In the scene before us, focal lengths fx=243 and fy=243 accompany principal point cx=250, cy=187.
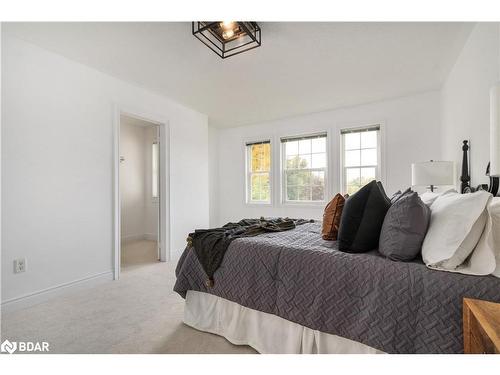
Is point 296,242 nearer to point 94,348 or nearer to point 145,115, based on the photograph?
point 94,348

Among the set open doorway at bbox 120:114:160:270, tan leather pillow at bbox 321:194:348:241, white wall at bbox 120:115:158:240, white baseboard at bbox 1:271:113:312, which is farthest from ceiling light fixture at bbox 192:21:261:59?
white wall at bbox 120:115:158:240

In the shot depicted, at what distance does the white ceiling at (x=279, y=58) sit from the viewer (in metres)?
2.11

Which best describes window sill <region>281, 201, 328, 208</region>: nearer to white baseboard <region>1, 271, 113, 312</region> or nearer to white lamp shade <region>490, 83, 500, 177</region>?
white baseboard <region>1, 271, 113, 312</region>

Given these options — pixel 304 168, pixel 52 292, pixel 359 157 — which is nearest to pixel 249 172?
pixel 304 168

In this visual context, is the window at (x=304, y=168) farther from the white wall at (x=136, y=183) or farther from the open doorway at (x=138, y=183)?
the white wall at (x=136, y=183)

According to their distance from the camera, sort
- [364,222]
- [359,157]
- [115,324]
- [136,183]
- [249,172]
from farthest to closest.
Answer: [136,183]
[249,172]
[359,157]
[115,324]
[364,222]

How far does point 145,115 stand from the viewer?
11.2ft

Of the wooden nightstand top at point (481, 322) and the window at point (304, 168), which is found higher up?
the window at point (304, 168)

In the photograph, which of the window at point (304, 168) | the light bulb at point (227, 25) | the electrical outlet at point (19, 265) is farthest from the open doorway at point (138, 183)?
the light bulb at point (227, 25)

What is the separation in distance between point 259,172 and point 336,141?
164cm

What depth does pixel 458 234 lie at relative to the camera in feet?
3.83

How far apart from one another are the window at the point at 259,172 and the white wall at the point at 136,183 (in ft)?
7.13

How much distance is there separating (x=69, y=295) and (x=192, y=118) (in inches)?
119

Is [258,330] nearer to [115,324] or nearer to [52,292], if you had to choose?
[115,324]
